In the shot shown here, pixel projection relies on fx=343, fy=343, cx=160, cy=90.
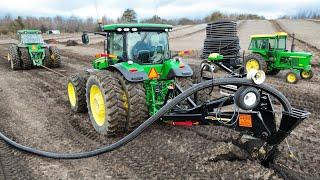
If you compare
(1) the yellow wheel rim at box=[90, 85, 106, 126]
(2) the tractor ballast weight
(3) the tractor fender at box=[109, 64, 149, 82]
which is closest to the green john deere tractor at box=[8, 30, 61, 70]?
(2) the tractor ballast weight

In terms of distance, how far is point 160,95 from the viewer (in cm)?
598

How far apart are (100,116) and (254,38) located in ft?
29.6

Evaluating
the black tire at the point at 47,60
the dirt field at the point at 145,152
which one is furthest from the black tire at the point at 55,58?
the dirt field at the point at 145,152

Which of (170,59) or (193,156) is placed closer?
(193,156)

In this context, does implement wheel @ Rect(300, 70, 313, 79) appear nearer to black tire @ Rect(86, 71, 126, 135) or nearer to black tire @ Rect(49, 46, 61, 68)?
black tire @ Rect(86, 71, 126, 135)

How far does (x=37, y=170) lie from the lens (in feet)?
15.9

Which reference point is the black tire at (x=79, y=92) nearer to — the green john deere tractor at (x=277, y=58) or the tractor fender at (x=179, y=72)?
the tractor fender at (x=179, y=72)

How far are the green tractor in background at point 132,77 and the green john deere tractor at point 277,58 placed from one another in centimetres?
650

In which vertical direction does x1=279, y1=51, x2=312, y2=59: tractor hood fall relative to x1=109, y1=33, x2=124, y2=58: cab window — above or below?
below

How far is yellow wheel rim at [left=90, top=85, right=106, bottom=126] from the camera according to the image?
6.21m

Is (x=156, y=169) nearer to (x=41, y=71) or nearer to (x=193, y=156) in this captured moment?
(x=193, y=156)

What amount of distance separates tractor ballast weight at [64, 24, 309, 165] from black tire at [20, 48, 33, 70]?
8008 mm

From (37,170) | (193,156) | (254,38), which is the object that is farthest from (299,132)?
(254,38)

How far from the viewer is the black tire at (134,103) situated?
5.53m
